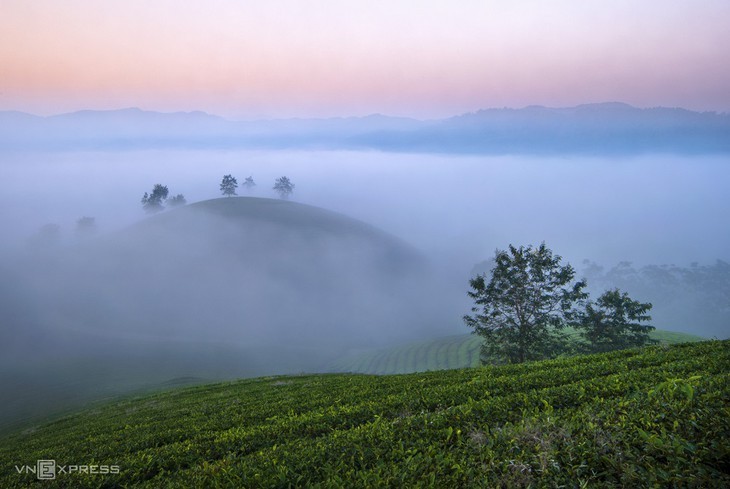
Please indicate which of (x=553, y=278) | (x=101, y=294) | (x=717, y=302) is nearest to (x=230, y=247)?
(x=101, y=294)

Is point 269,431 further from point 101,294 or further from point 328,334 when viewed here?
point 101,294

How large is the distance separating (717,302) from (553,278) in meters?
233

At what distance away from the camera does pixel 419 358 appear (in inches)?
4171

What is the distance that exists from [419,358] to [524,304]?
66.5 m

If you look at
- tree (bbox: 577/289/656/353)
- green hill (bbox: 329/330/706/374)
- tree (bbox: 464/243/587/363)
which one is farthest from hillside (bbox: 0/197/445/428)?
tree (bbox: 577/289/656/353)

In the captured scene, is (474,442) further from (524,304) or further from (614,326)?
(614,326)

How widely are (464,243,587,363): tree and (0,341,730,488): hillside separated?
98.8 feet

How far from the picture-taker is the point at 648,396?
912cm
